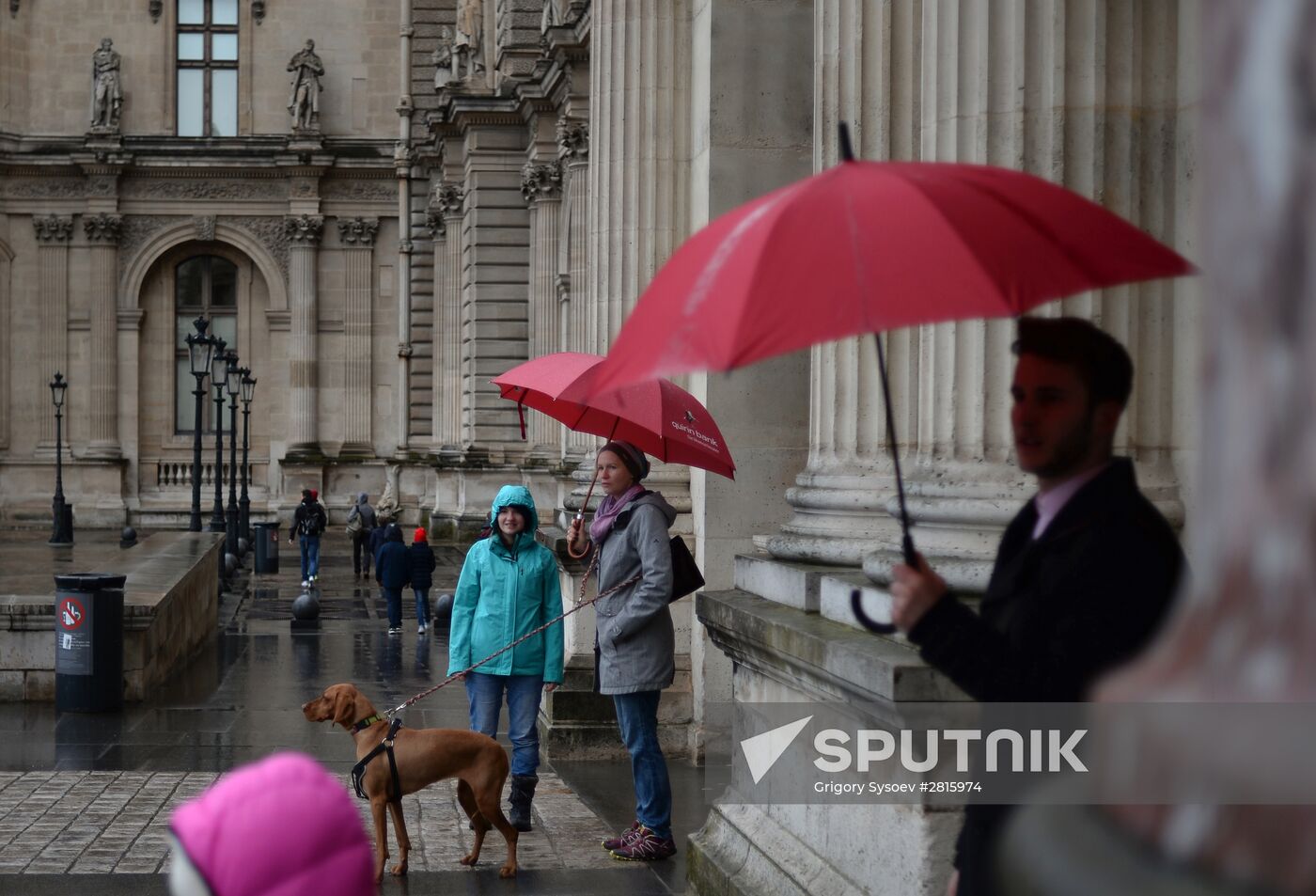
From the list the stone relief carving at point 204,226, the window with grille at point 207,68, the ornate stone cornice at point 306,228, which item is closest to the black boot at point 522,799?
the ornate stone cornice at point 306,228

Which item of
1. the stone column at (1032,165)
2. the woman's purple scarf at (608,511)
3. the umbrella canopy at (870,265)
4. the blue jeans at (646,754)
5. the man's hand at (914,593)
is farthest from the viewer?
the woman's purple scarf at (608,511)

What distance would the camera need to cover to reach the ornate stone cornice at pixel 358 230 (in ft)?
157

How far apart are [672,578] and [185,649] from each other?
10230mm

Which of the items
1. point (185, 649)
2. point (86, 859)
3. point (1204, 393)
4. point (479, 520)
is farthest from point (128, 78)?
point (1204, 393)

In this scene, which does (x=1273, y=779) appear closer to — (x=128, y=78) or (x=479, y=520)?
(x=479, y=520)

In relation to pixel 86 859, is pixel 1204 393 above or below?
above

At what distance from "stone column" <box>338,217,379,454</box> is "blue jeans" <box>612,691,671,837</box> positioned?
129ft

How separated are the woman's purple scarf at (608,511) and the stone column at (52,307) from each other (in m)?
41.8

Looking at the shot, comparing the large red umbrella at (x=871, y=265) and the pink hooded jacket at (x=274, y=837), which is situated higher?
the large red umbrella at (x=871, y=265)

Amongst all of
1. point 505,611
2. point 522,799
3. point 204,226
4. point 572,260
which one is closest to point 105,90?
point 204,226

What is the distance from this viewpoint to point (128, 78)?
4862 centimetres

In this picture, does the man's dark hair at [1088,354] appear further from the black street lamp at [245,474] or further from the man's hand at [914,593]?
the black street lamp at [245,474]

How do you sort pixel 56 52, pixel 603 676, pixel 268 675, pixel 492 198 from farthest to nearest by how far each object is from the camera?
1. pixel 56 52
2. pixel 492 198
3. pixel 268 675
4. pixel 603 676

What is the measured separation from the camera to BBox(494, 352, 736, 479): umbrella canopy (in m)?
8.16
